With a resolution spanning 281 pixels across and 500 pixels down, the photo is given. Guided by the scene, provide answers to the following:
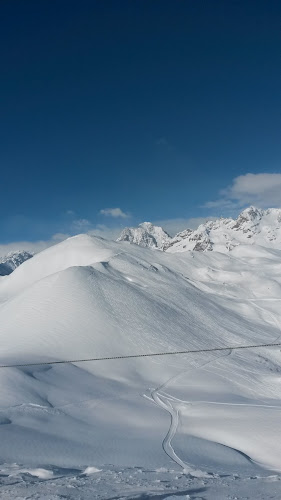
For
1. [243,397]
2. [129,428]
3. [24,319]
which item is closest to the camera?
[129,428]

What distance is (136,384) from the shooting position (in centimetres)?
2847

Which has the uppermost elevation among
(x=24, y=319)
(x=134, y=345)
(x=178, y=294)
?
(x=178, y=294)

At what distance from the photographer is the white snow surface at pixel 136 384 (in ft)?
45.6

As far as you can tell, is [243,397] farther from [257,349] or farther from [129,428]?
[257,349]

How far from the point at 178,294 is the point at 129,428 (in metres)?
42.2

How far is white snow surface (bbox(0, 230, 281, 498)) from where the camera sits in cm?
1391

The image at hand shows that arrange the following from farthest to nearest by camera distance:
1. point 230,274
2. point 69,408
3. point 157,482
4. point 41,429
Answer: point 230,274 → point 69,408 → point 41,429 → point 157,482

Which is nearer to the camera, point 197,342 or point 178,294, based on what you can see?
point 197,342

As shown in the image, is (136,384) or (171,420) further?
(136,384)

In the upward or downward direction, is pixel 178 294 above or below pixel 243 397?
above

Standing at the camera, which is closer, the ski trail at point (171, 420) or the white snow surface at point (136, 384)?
the ski trail at point (171, 420)

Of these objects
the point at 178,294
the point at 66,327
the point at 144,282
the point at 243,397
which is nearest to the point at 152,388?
the point at 243,397

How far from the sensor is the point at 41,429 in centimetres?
1605

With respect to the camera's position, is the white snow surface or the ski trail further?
the white snow surface
